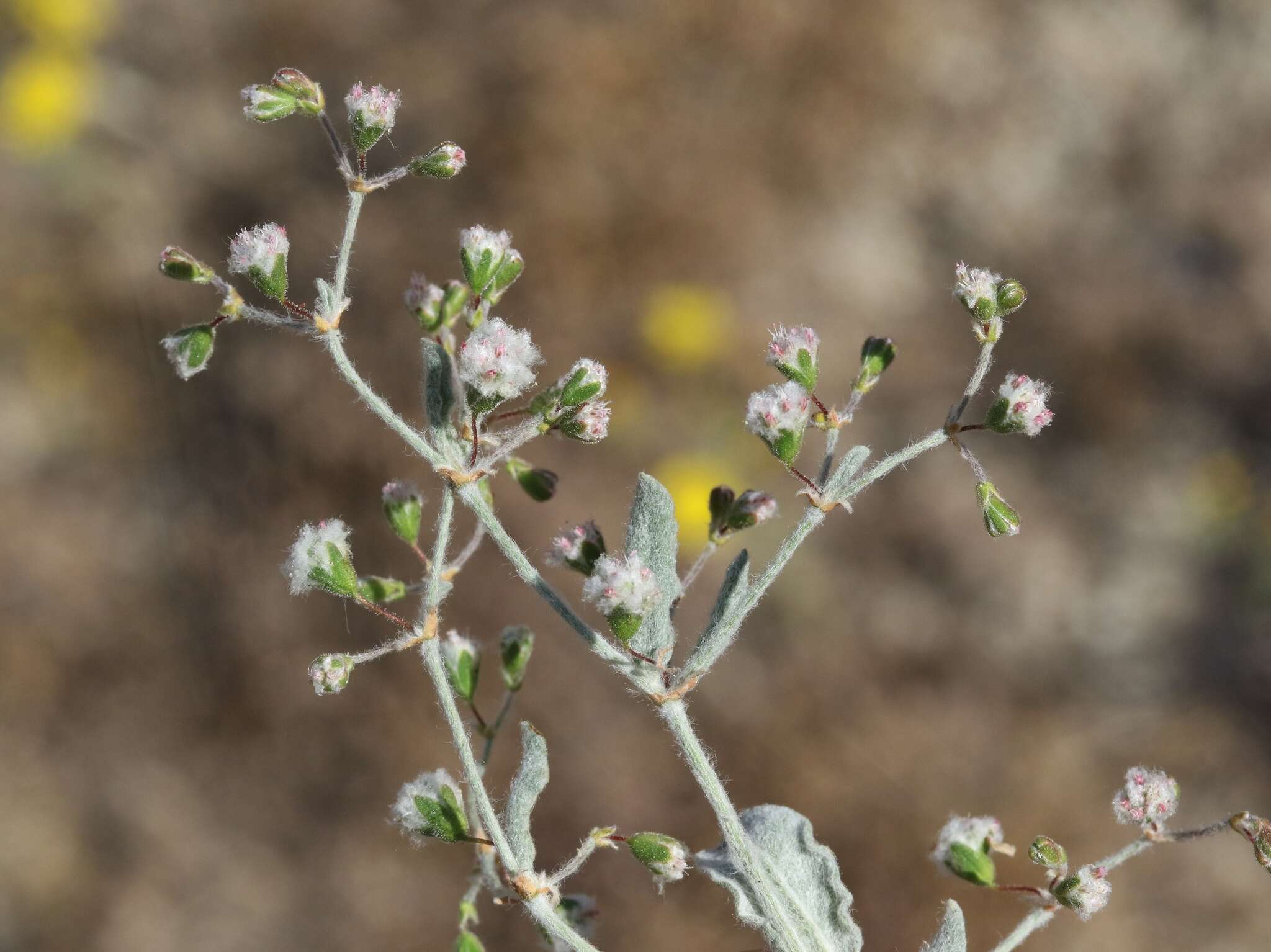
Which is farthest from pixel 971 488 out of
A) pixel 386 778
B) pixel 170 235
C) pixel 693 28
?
pixel 170 235

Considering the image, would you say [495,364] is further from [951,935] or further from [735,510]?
[951,935]

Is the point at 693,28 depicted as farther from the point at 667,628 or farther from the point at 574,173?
the point at 667,628

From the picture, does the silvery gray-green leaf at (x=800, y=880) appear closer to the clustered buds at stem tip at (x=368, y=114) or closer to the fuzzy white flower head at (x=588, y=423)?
the fuzzy white flower head at (x=588, y=423)

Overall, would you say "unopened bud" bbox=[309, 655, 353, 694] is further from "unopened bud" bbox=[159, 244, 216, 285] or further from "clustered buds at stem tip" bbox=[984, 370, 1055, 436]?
"clustered buds at stem tip" bbox=[984, 370, 1055, 436]

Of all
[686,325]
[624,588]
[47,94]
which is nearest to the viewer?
[624,588]

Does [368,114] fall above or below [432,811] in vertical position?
above

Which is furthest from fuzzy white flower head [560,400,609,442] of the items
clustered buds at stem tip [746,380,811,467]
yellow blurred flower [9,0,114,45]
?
yellow blurred flower [9,0,114,45]

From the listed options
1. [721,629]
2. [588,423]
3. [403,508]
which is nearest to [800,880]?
[721,629]
